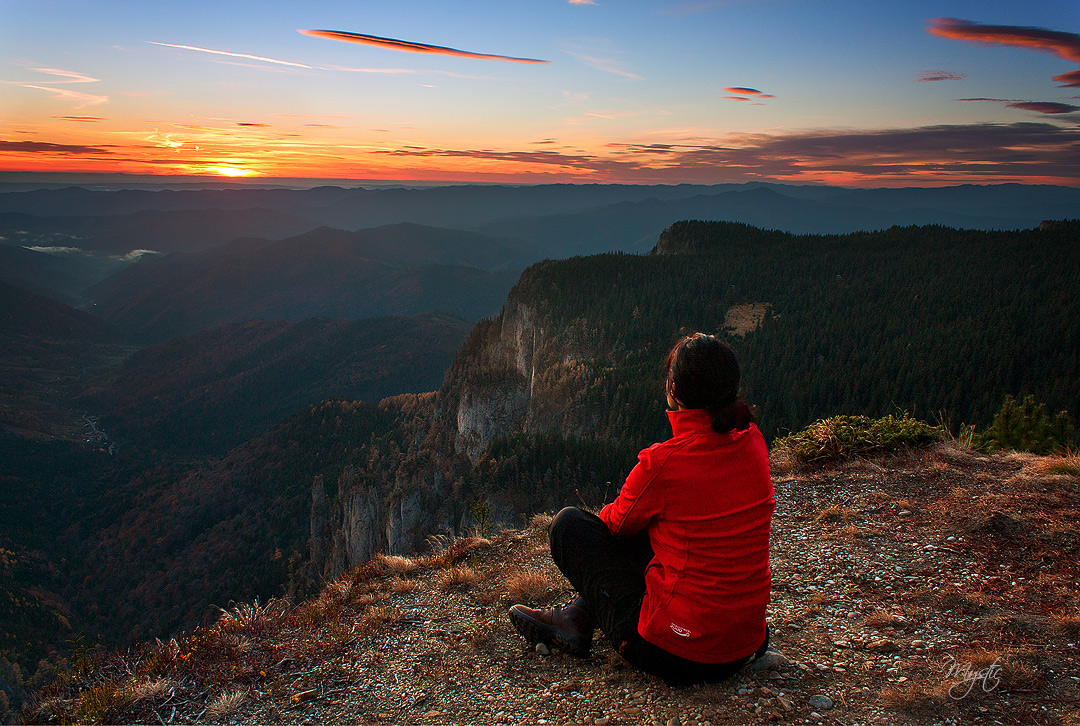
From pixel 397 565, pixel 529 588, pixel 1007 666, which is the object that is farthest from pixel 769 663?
pixel 397 565

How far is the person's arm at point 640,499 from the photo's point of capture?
3906 mm

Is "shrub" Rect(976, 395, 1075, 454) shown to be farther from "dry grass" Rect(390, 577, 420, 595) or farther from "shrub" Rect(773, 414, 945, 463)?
"dry grass" Rect(390, 577, 420, 595)

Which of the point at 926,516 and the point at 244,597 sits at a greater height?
the point at 926,516

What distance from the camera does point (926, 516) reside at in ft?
23.6

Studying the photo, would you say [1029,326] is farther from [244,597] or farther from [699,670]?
[244,597]

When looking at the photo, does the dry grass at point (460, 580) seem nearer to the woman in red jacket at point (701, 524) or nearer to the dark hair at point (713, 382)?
the woman in red jacket at point (701, 524)

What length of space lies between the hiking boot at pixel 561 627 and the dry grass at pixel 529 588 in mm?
1209

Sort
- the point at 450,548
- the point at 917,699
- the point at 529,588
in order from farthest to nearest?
the point at 450,548, the point at 529,588, the point at 917,699

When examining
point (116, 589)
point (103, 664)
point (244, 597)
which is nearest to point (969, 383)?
point (103, 664)

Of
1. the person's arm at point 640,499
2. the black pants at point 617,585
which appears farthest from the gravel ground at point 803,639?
the person's arm at point 640,499

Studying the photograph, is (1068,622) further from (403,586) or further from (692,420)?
(403,586)

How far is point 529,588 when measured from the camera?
22.1 feet

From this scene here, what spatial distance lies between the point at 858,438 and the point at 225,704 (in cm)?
1011

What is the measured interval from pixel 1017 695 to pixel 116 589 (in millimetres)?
121326
